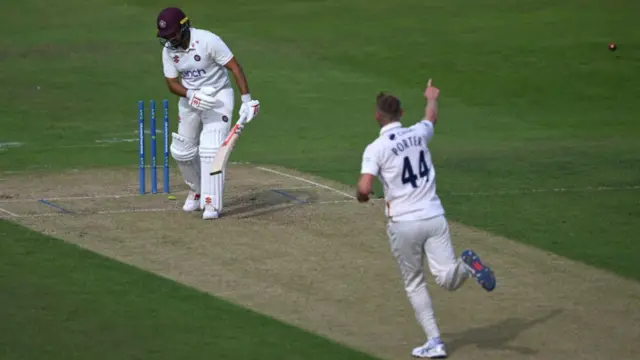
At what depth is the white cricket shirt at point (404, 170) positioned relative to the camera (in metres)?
8.86

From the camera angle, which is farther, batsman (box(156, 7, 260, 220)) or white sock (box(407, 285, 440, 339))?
batsman (box(156, 7, 260, 220))

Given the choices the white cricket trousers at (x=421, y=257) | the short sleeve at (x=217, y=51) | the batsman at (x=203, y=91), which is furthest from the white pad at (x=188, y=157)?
the white cricket trousers at (x=421, y=257)

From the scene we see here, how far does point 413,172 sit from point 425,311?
932mm

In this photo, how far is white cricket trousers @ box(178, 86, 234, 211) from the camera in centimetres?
1326

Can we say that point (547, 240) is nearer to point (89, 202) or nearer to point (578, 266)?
point (578, 266)

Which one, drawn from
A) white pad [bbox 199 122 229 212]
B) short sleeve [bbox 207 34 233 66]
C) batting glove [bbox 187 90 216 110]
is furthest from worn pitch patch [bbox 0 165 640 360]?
short sleeve [bbox 207 34 233 66]

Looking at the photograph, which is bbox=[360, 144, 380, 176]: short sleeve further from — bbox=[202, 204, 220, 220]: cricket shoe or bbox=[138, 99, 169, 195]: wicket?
bbox=[138, 99, 169, 195]: wicket

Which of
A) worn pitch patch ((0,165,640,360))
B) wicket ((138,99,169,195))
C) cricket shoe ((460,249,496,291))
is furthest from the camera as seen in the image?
wicket ((138,99,169,195))

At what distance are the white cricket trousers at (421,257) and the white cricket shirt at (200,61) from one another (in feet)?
15.6

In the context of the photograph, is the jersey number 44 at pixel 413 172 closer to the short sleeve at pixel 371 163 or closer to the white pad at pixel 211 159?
the short sleeve at pixel 371 163

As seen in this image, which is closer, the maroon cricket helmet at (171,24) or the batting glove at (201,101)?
the maroon cricket helmet at (171,24)

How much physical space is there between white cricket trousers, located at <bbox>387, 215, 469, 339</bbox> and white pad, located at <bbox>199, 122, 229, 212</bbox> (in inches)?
176

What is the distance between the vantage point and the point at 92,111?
2083 cm

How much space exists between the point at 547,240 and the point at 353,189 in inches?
118
